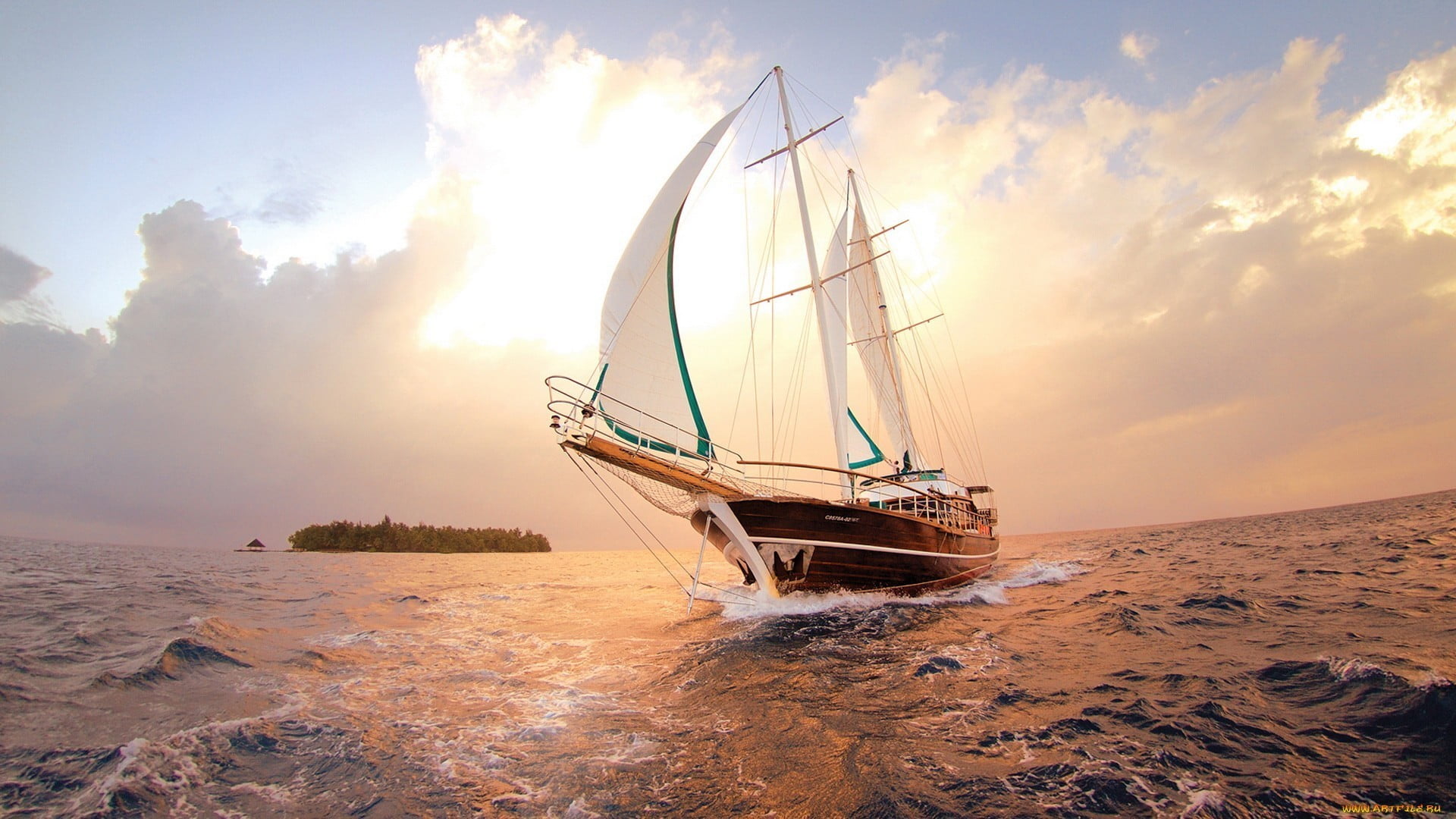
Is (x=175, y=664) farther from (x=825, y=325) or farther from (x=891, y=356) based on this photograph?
(x=891, y=356)

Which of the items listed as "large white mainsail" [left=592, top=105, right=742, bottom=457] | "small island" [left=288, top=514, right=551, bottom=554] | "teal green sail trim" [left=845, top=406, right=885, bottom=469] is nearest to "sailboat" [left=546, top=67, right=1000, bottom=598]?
"large white mainsail" [left=592, top=105, right=742, bottom=457]

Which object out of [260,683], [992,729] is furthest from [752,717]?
[260,683]

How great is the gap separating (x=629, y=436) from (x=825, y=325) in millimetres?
8102

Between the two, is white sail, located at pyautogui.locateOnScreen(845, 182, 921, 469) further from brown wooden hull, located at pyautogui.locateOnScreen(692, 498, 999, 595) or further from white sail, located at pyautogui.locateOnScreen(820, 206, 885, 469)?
brown wooden hull, located at pyautogui.locateOnScreen(692, 498, 999, 595)

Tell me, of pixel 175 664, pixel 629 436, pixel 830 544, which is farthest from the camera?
pixel 830 544

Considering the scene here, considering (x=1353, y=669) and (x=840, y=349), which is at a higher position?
(x=840, y=349)

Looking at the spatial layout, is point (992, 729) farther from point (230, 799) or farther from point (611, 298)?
point (611, 298)

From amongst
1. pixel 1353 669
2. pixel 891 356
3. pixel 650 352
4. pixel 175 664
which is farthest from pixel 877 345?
pixel 175 664

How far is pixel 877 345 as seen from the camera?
25.0 meters

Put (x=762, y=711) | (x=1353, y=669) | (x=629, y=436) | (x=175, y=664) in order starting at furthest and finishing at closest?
(x=629, y=436), (x=175, y=664), (x=762, y=711), (x=1353, y=669)

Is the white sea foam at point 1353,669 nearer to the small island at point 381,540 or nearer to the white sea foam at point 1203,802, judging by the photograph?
the white sea foam at point 1203,802

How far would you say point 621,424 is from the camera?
39.0 feet

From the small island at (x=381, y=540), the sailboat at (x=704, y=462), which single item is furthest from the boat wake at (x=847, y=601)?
the small island at (x=381, y=540)

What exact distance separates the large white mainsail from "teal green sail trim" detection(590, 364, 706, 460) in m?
0.02
